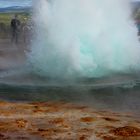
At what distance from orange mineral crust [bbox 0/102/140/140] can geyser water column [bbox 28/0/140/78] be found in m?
4.16

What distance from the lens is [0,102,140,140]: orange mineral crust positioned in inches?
344

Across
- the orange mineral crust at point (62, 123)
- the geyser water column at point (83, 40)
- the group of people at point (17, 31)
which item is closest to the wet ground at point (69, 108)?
the orange mineral crust at point (62, 123)

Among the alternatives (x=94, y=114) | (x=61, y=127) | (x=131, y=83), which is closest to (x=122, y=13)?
(x=131, y=83)

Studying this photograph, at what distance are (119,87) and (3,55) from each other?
36.1ft

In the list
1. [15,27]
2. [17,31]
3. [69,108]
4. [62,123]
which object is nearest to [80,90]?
[69,108]

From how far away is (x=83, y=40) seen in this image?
53.5 feet

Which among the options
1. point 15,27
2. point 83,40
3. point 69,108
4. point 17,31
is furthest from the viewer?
point 17,31

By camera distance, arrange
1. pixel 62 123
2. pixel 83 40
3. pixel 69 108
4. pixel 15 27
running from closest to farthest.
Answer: pixel 62 123, pixel 69 108, pixel 83 40, pixel 15 27

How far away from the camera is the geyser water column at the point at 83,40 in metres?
15.6

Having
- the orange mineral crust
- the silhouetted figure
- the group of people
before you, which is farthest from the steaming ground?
the group of people

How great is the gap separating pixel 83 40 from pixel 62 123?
7123 millimetres

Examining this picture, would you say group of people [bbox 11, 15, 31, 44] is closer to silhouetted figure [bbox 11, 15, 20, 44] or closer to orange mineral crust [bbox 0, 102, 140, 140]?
silhouetted figure [bbox 11, 15, 20, 44]

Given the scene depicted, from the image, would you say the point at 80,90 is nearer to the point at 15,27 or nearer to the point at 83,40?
the point at 83,40

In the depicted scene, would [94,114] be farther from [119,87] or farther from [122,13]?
[122,13]
